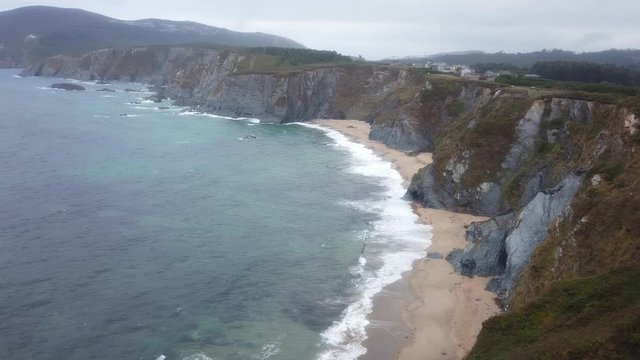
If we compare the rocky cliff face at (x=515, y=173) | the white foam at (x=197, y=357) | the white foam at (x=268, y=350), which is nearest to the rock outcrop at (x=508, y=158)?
the rocky cliff face at (x=515, y=173)

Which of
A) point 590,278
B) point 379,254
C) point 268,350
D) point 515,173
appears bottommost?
point 268,350

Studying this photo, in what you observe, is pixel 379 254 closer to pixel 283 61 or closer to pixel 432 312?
pixel 432 312

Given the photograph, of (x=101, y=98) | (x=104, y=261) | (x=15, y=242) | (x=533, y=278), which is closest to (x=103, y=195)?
(x=15, y=242)

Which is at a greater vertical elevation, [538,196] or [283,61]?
[283,61]

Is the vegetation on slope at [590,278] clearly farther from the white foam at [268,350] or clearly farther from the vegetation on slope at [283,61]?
the vegetation on slope at [283,61]

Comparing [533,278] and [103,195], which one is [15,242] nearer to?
[103,195]

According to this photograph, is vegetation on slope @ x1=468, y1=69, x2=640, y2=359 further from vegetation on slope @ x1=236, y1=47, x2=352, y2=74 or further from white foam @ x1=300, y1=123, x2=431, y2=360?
vegetation on slope @ x1=236, y1=47, x2=352, y2=74

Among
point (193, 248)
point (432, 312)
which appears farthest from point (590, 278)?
point (193, 248)
